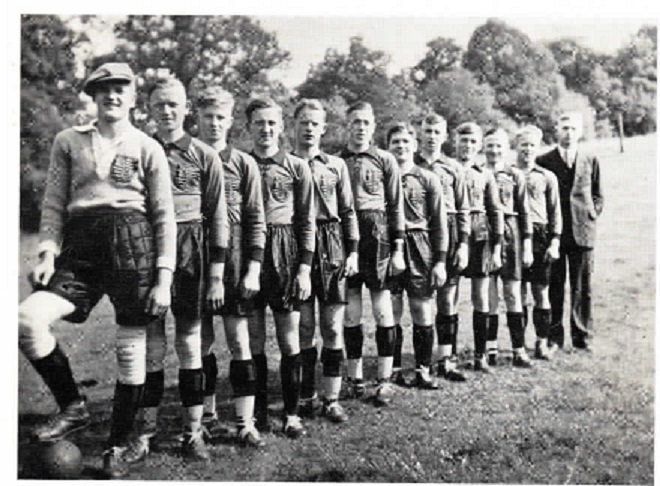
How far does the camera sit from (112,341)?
4.77 m

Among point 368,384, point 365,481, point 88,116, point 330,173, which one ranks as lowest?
point 365,481

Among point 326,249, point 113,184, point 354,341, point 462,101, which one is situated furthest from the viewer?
point 462,101

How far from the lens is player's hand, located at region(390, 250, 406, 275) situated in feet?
16.2

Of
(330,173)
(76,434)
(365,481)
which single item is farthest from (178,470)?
(330,173)

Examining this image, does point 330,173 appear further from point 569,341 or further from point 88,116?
point 569,341

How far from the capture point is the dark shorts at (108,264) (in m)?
4.64

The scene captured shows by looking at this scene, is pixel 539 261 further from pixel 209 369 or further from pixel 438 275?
pixel 209 369

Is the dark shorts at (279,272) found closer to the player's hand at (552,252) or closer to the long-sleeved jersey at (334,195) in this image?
the long-sleeved jersey at (334,195)

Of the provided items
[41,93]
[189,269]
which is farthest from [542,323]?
[41,93]

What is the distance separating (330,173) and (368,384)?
119 centimetres

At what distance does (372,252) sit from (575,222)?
46.8 inches

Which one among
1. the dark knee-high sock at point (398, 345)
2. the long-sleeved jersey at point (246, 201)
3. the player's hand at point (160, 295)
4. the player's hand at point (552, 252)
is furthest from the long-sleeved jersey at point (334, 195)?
the player's hand at point (552, 252)

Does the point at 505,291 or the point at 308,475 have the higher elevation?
the point at 505,291

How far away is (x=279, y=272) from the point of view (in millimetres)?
4785
